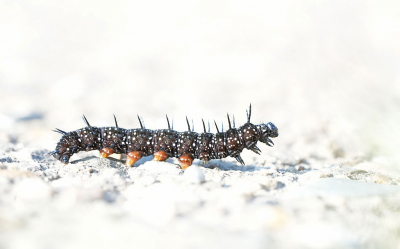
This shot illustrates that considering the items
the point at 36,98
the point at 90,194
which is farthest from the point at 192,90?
the point at 90,194

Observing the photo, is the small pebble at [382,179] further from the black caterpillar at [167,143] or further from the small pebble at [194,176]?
the small pebble at [194,176]

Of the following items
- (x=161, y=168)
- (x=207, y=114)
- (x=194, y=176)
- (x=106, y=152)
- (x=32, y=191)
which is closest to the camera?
(x=32, y=191)

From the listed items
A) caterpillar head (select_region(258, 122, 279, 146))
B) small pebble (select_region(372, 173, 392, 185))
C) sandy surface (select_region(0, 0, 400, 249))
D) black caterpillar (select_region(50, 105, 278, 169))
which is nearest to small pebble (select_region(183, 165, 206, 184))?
sandy surface (select_region(0, 0, 400, 249))

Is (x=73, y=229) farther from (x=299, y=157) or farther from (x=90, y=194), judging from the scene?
(x=299, y=157)

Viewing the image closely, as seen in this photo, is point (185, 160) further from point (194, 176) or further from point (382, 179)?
point (382, 179)

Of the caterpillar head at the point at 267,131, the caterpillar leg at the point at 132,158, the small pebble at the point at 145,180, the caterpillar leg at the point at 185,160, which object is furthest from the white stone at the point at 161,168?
the caterpillar head at the point at 267,131

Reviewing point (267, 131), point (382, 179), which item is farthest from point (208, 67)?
point (382, 179)
